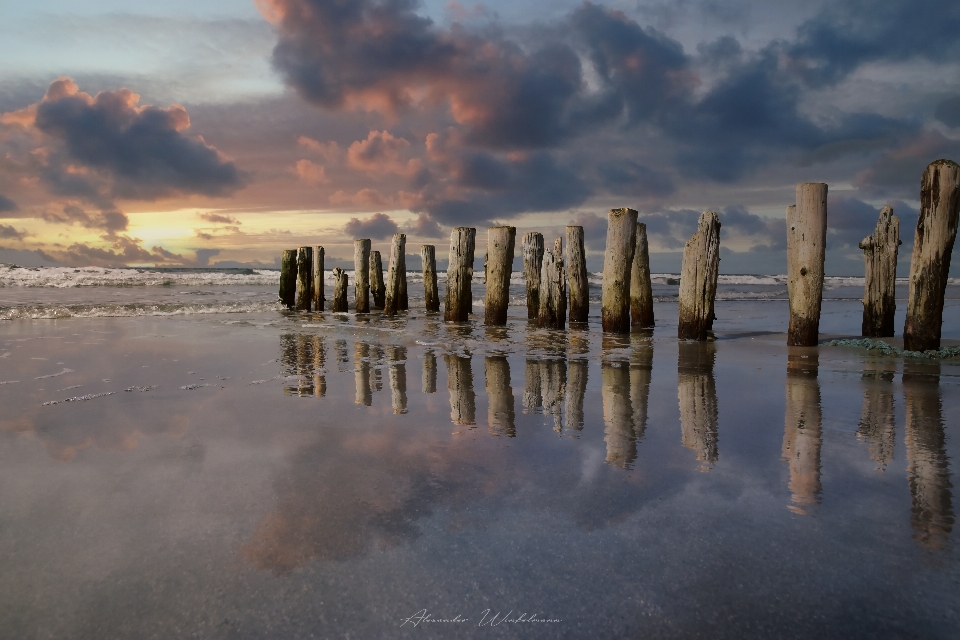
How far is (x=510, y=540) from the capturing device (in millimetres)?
2424

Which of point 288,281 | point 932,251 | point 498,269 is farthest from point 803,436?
point 288,281

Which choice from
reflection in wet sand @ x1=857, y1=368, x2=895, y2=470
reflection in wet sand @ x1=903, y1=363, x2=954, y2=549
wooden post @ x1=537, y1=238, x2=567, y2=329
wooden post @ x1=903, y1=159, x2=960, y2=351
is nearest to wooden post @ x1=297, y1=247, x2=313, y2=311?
wooden post @ x1=537, y1=238, x2=567, y2=329

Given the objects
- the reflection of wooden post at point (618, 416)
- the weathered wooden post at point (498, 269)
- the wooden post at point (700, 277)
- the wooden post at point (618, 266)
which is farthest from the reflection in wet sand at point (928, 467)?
the weathered wooden post at point (498, 269)

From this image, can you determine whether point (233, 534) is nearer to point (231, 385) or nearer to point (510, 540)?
point (510, 540)

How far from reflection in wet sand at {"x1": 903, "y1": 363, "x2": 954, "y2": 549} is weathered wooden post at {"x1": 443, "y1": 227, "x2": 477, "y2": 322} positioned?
8.89 meters

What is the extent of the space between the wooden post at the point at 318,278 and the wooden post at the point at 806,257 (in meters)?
13.0

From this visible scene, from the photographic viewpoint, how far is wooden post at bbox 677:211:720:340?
9797mm

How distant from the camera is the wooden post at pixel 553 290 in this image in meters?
12.5

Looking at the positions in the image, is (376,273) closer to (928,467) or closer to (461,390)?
(461,390)

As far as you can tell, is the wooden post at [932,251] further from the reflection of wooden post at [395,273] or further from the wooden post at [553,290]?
the reflection of wooden post at [395,273]

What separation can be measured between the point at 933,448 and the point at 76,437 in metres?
5.19

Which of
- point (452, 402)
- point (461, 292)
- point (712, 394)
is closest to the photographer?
point (452, 402)

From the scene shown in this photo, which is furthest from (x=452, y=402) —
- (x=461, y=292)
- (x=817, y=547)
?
(x=461, y=292)

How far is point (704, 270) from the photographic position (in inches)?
389
